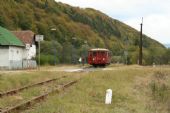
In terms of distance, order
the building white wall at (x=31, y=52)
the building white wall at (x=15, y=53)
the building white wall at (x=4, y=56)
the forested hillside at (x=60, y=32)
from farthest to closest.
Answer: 1. the forested hillside at (x=60, y=32)
2. the building white wall at (x=31, y=52)
3. the building white wall at (x=15, y=53)
4. the building white wall at (x=4, y=56)

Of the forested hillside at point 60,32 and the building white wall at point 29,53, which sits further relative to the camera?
the forested hillside at point 60,32

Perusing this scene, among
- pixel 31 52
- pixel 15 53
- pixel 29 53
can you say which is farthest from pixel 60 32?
pixel 15 53

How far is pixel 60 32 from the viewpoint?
146m

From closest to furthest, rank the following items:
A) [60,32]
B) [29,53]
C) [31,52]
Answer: [29,53] < [31,52] < [60,32]

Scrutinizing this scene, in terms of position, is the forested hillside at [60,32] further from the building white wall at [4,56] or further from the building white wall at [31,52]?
the building white wall at [4,56]

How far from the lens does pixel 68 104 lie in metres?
17.1

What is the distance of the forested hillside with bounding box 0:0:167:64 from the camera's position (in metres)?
89.1

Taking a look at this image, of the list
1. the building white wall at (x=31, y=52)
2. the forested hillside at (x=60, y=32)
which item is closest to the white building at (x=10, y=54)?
the forested hillside at (x=60, y=32)

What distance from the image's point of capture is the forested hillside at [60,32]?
89.1m

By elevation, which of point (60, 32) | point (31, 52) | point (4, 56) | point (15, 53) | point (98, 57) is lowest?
point (98, 57)

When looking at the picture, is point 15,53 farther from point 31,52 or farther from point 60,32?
point 60,32

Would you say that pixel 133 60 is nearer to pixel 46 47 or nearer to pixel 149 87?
pixel 46 47

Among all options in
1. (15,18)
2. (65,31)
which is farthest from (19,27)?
(65,31)

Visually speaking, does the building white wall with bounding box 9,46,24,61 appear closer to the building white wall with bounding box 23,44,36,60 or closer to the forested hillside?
the building white wall with bounding box 23,44,36,60
